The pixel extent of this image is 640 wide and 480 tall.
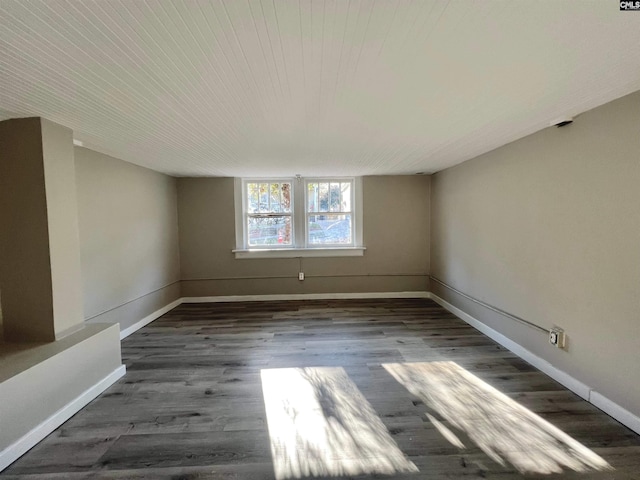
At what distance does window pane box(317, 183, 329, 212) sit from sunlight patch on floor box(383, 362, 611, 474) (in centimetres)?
295

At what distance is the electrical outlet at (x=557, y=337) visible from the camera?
2.21 m

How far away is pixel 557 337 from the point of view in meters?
2.23

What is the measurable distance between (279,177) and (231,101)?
2.88 meters

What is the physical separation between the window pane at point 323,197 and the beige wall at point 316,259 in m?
0.65

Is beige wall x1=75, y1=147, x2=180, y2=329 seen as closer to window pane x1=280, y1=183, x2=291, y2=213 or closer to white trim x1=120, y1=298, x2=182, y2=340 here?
white trim x1=120, y1=298, x2=182, y2=340

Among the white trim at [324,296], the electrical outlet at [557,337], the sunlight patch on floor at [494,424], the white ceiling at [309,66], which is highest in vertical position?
the white ceiling at [309,66]

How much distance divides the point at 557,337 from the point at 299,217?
11.7ft

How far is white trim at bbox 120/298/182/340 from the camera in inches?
129

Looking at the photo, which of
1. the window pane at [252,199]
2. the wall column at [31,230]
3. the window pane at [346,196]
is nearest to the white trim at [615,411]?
the window pane at [346,196]

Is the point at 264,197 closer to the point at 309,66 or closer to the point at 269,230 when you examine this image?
the point at 269,230

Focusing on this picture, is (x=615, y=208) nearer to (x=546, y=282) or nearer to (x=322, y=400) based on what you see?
(x=546, y=282)

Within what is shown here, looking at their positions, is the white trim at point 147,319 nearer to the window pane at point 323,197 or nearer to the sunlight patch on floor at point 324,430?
the sunlight patch on floor at point 324,430

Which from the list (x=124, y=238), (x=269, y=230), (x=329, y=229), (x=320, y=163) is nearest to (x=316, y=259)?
(x=329, y=229)

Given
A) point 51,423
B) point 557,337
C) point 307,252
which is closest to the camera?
point 51,423
